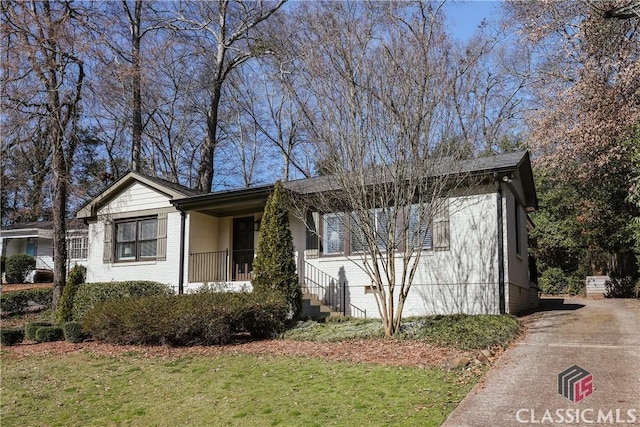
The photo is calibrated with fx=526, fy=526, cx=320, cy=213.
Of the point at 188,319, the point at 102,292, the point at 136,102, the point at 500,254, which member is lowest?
the point at 188,319

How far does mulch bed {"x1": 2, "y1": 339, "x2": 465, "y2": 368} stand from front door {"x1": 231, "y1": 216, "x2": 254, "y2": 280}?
5.58m

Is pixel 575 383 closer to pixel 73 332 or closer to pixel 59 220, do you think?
pixel 73 332

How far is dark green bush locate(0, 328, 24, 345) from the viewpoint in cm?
1221

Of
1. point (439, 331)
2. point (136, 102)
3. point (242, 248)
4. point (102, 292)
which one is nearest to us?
point (439, 331)

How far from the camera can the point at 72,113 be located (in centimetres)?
1731

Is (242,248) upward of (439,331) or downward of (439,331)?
upward

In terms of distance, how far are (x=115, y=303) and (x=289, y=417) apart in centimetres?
735

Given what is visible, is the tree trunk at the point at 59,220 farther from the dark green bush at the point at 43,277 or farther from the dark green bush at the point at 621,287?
the dark green bush at the point at 621,287

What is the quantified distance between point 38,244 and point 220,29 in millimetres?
15884

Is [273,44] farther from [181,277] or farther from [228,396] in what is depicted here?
[228,396]

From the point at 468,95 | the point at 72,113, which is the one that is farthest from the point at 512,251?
the point at 72,113

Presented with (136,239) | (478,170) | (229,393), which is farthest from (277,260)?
(136,239)

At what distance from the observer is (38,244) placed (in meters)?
29.8

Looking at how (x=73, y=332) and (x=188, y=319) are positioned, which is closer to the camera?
(x=188, y=319)
